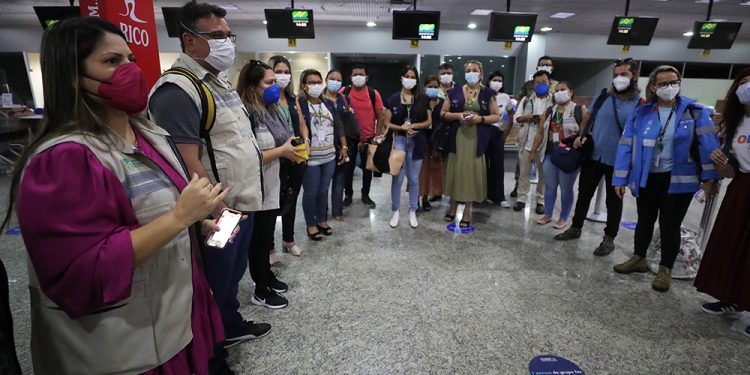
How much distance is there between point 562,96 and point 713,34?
557cm

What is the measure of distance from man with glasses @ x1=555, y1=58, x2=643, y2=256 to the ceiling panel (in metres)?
4.70

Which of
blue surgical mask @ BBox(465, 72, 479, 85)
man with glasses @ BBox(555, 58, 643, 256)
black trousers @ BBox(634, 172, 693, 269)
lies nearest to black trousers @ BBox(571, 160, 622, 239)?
man with glasses @ BBox(555, 58, 643, 256)

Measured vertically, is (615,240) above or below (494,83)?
below

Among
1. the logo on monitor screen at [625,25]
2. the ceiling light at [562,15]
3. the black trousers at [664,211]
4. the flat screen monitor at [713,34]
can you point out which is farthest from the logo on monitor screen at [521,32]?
the black trousers at [664,211]

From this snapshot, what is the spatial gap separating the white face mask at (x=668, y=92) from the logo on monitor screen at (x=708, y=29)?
596cm

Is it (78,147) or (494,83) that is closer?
(78,147)

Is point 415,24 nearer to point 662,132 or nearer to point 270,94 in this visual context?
point 662,132

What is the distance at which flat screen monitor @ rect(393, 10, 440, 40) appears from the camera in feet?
20.3

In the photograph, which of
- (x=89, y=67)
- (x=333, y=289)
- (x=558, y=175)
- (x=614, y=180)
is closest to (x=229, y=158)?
(x=89, y=67)

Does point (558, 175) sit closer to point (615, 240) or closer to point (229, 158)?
point (615, 240)

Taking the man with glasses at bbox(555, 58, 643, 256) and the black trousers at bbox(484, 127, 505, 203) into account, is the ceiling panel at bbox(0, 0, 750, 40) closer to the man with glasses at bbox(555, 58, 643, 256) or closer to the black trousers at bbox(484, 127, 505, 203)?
the black trousers at bbox(484, 127, 505, 203)

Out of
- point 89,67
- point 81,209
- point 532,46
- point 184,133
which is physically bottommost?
point 81,209

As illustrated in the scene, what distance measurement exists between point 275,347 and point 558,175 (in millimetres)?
3122

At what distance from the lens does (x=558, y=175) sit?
3.79 meters
